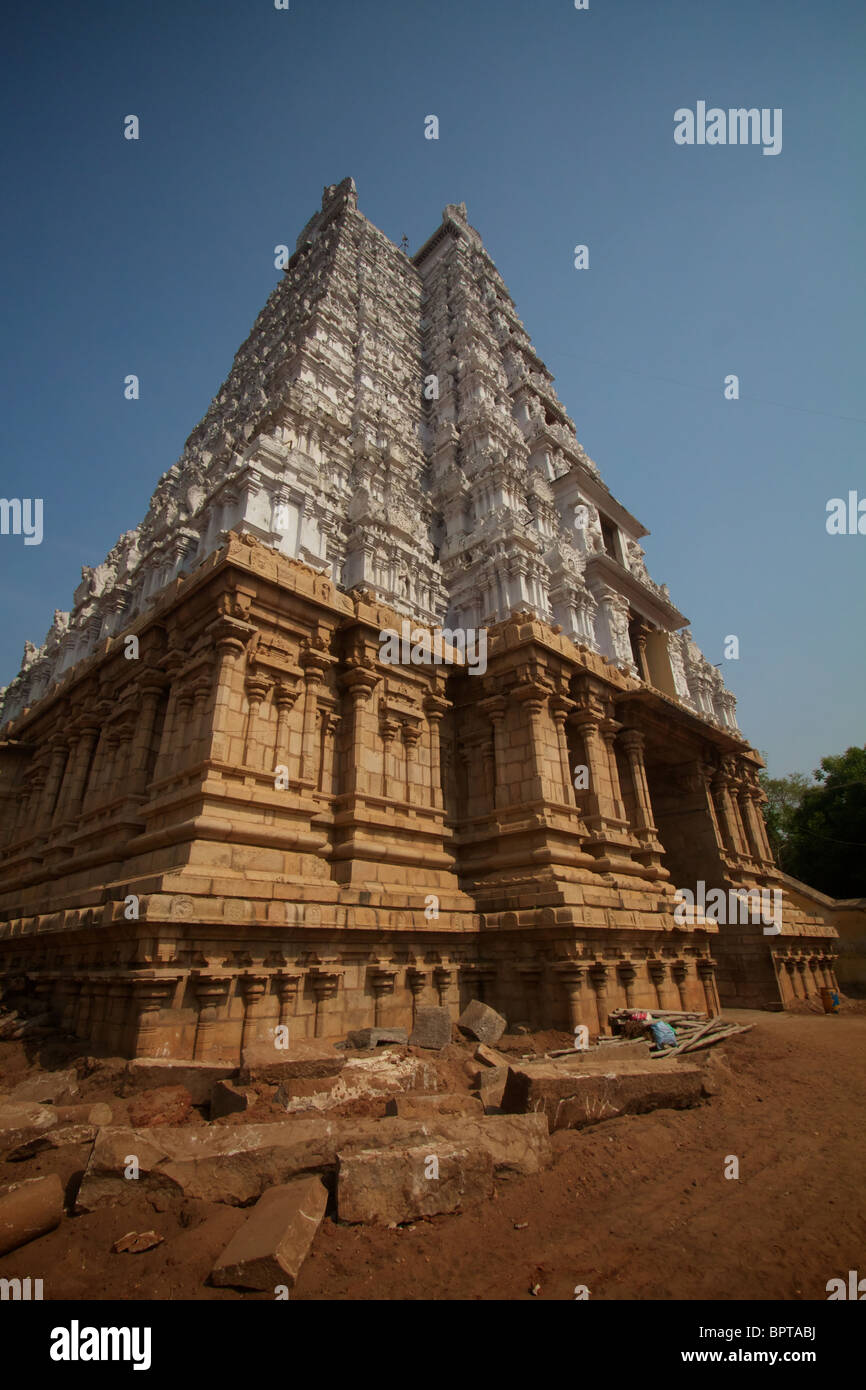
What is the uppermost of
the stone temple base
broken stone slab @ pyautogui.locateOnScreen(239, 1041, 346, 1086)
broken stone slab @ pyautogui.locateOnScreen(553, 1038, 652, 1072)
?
the stone temple base

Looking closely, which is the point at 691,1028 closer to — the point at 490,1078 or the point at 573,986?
the point at 573,986

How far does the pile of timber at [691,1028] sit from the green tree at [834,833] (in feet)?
89.3

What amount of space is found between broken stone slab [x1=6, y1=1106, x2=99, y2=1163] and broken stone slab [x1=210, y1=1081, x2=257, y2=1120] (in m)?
1.17

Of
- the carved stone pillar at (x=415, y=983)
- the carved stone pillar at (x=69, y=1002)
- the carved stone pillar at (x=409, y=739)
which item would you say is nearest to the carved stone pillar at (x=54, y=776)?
the carved stone pillar at (x=69, y=1002)

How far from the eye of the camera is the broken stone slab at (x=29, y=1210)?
424 centimetres

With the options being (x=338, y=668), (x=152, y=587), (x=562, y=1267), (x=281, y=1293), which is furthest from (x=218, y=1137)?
(x=152, y=587)

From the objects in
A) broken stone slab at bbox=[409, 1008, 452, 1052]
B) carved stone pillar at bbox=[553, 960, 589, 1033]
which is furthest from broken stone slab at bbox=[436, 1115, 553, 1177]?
carved stone pillar at bbox=[553, 960, 589, 1033]

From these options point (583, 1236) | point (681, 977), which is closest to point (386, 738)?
point (681, 977)

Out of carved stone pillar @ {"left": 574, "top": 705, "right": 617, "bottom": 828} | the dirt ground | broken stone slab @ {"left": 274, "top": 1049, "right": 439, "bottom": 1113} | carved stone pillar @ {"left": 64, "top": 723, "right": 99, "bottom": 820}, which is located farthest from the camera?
carved stone pillar @ {"left": 574, "top": 705, "right": 617, "bottom": 828}

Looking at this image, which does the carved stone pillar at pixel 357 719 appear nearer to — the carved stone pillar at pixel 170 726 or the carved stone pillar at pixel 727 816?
the carved stone pillar at pixel 170 726

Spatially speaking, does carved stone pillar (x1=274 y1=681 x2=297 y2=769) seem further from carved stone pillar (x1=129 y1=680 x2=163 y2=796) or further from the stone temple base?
carved stone pillar (x1=129 y1=680 x2=163 y2=796)

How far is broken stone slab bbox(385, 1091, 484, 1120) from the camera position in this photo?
6.20 meters

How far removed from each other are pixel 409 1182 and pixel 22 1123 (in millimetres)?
3585

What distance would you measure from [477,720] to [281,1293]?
1203 centimetres
